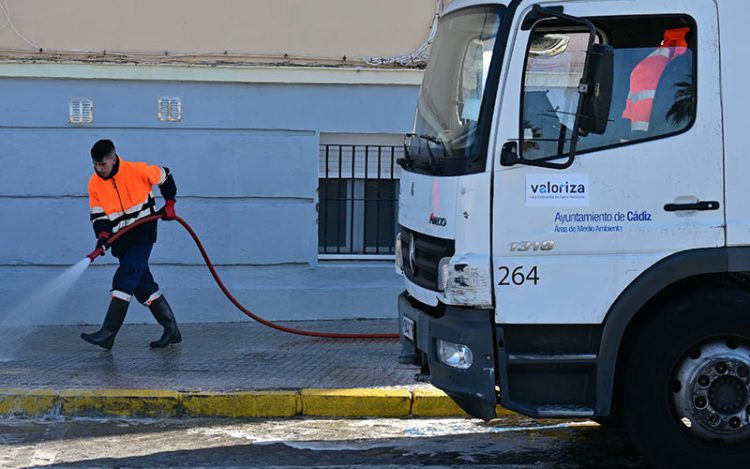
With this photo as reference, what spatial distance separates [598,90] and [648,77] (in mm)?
390

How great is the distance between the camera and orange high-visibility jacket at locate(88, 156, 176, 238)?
9117 mm

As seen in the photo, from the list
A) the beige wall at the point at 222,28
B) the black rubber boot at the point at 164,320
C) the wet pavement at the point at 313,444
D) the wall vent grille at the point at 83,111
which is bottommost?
the wet pavement at the point at 313,444

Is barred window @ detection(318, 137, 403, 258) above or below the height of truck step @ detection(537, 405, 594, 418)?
above

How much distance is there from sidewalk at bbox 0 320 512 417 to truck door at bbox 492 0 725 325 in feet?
7.30

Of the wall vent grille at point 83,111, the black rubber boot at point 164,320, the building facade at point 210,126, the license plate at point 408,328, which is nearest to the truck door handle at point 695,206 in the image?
the license plate at point 408,328

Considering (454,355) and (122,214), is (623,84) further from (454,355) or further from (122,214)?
(122,214)

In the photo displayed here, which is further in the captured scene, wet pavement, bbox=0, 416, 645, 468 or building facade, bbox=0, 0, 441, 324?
building facade, bbox=0, 0, 441, 324

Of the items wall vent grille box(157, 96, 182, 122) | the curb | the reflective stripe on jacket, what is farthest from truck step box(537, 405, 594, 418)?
wall vent grille box(157, 96, 182, 122)

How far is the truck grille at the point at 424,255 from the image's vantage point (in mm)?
5926

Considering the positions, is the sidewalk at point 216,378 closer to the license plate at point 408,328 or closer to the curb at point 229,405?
the curb at point 229,405

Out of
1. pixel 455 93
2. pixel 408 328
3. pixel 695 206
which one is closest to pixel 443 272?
pixel 408 328

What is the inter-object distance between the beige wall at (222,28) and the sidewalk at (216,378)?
274 centimetres

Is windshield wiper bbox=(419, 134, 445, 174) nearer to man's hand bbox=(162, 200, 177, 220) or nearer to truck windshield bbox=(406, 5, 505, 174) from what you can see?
truck windshield bbox=(406, 5, 505, 174)

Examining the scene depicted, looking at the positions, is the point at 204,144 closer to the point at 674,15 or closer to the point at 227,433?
the point at 227,433
